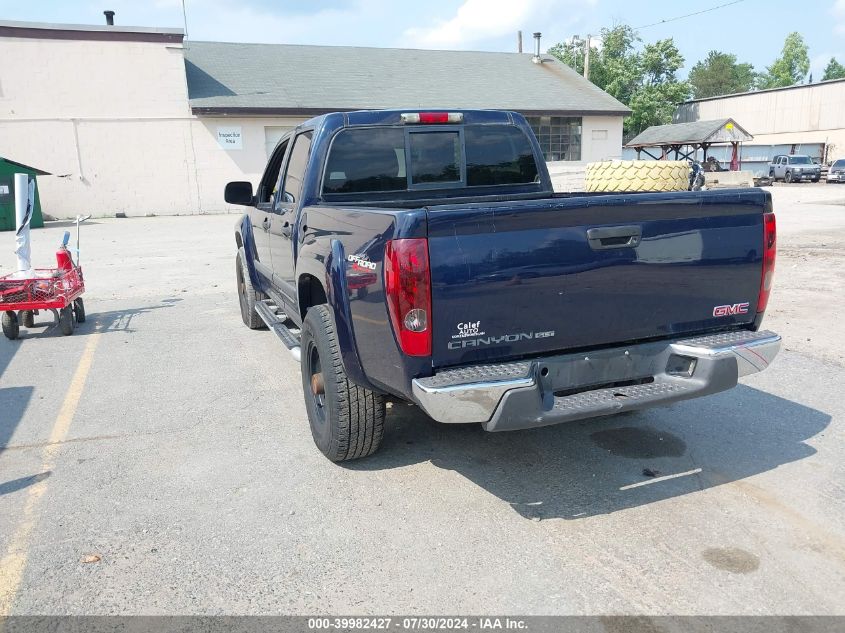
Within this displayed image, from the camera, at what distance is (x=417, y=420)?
493 cm

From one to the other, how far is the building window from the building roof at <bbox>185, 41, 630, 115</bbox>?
31.1 inches

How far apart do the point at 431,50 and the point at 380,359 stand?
107ft

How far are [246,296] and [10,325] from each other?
2.54 meters

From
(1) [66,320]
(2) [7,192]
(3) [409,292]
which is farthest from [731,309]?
(2) [7,192]

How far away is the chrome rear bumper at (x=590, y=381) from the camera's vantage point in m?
3.09

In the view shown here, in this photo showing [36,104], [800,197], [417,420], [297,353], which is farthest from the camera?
[800,197]

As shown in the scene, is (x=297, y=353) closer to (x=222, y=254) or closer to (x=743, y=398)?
(x=743, y=398)

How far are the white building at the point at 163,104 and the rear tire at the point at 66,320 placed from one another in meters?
19.2

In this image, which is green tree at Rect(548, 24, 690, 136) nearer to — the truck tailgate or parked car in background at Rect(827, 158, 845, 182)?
parked car in background at Rect(827, 158, 845, 182)

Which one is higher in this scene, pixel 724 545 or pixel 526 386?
pixel 526 386

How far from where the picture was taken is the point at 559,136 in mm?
31141

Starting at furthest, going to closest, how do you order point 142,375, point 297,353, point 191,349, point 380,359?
1. point 191,349
2. point 142,375
3. point 297,353
4. point 380,359

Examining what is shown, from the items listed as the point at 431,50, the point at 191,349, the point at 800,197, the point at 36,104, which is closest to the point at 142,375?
the point at 191,349

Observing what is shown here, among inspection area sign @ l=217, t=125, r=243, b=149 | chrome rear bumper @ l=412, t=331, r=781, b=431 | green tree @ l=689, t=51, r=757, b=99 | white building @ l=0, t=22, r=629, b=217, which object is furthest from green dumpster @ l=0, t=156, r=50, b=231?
green tree @ l=689, t=51, r=757, b=99
